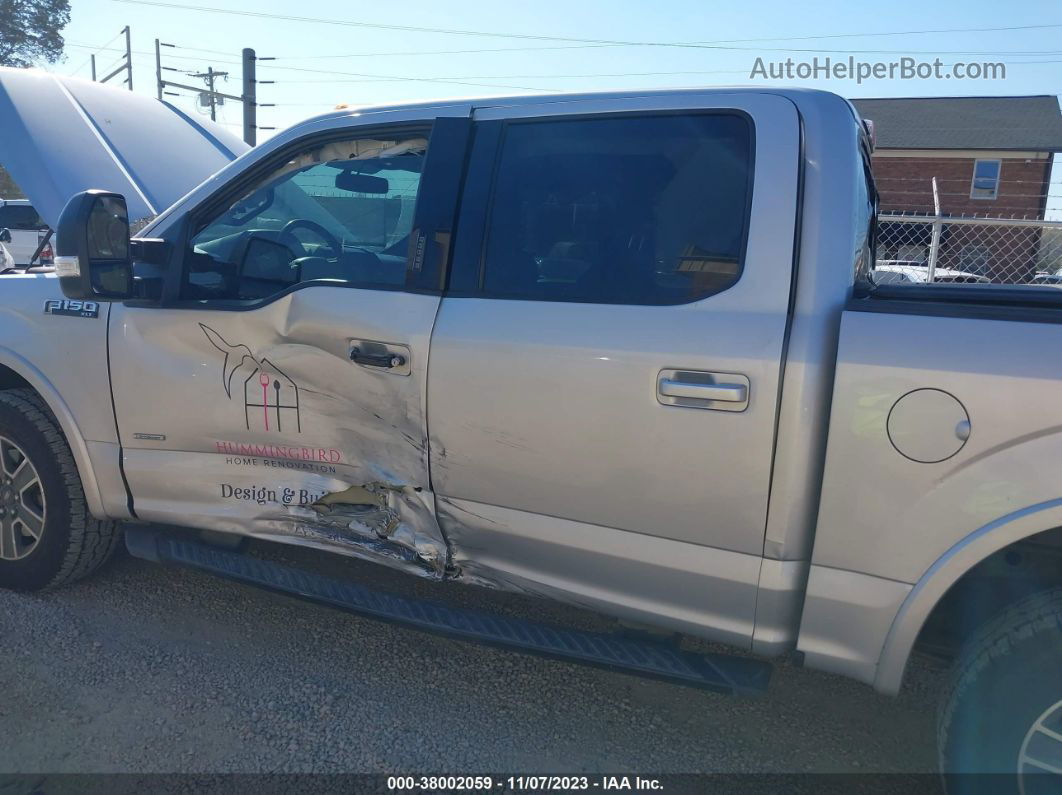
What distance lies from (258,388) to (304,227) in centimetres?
70

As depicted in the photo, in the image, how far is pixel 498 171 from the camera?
9.32 ft

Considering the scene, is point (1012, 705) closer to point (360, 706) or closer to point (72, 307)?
point (360, 706)

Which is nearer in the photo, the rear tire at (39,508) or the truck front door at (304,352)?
the truck front door at (304,352)

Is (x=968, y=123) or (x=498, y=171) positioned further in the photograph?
(x=968, y=123)

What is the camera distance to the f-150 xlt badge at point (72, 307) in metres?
3.29

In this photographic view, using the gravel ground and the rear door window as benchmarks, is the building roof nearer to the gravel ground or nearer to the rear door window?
the rear door window

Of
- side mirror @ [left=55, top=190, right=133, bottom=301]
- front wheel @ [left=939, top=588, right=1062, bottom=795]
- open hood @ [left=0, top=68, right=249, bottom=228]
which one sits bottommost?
front wheel @ [left=939, top=588, right=1062, bottom=795]

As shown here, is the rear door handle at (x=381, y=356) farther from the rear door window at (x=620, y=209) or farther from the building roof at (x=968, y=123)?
the building roof at (x=968, y=123)

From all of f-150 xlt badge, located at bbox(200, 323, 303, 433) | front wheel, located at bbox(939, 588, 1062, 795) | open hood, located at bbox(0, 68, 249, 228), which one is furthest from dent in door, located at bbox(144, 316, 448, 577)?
open hood, located at bbox(0, 68, 249, 228)

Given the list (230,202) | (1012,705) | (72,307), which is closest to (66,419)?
(72,307)

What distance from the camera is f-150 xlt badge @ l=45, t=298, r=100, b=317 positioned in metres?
3.29

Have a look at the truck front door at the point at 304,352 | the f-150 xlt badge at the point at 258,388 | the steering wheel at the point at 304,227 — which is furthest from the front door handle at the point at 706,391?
the steering wheel at the point at 304,227

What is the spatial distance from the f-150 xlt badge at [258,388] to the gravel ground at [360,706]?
3.27 ft

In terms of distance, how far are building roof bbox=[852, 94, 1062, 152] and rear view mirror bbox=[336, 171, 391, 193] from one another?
30043mm
